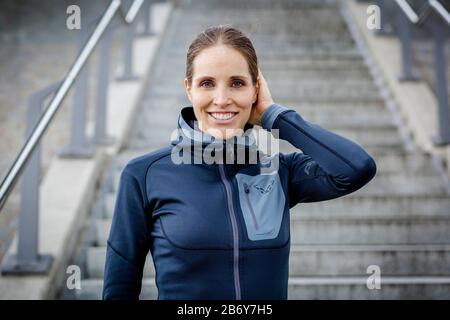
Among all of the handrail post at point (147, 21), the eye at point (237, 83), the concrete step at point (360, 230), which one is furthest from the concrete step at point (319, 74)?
the eye at point (237, 83)

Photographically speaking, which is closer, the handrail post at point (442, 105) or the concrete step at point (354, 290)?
the concrete step at point (354, 290)

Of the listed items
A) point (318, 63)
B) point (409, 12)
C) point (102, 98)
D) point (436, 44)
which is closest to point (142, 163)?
point (102, 98)

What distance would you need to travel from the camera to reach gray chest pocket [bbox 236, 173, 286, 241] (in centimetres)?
117

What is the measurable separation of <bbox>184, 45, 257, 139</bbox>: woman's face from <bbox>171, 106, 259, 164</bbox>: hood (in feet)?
0.06

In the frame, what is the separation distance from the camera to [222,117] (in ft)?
3.97

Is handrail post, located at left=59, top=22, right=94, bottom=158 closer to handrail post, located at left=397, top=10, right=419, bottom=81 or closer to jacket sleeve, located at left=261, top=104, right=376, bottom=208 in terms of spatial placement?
jacket sleeve, located at left=261, top=104, right=376, bottom=208

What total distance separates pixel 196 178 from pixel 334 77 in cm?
307

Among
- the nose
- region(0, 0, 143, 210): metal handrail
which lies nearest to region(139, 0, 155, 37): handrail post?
region(0, 0, 143, 210): metal handrail

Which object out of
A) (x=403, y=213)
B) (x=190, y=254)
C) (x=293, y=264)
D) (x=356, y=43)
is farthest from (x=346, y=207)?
(x=356, y=43)

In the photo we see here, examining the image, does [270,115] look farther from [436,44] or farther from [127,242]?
[436,44]

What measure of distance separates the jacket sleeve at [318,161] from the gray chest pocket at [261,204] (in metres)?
0.09

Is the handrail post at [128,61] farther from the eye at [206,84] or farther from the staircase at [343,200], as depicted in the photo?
the eye at [206,84]

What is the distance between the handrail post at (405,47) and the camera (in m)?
3.81

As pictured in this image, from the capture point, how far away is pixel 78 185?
2768mm
